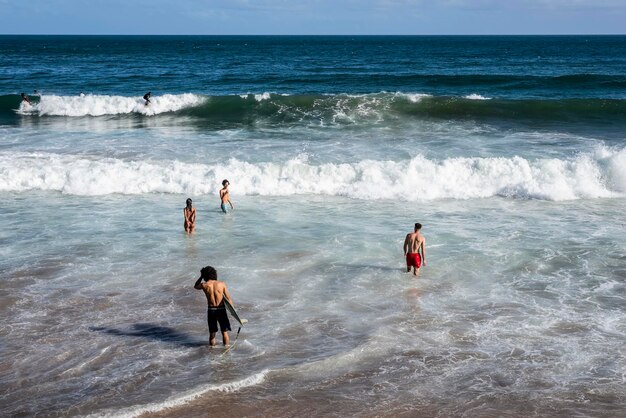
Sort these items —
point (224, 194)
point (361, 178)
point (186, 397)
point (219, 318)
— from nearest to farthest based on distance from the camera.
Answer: point (186, 397) < point (219, 318) < point (224, 194) < point (361, 178)

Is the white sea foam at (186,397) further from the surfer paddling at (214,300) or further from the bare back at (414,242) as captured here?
the bare back at (414,242)

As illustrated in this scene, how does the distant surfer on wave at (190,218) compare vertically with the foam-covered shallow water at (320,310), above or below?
above

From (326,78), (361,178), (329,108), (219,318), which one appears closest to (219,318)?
(219,318)

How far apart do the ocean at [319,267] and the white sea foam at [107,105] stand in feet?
11.5

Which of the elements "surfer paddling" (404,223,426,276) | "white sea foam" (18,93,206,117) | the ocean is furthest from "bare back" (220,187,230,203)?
"white sea foam" (18,93,206,117)

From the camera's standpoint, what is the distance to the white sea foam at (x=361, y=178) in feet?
64.2

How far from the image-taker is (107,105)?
34.6 metres

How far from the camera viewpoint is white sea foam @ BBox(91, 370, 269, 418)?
8.10 meters

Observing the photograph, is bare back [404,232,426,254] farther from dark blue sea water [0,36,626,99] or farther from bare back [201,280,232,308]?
dark blue sea water [0,36,626,99]

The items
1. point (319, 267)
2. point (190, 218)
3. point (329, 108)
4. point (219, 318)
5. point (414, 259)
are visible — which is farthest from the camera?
point (329, 108)

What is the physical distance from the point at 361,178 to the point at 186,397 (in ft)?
42.1

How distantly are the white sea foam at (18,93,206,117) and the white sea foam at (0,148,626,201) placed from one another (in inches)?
511

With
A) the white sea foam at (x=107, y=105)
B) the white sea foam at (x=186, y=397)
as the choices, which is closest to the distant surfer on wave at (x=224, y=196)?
the white sea foam at (x=186, y=397)

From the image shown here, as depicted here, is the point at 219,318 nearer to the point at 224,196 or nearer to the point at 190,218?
the point at 190,218
